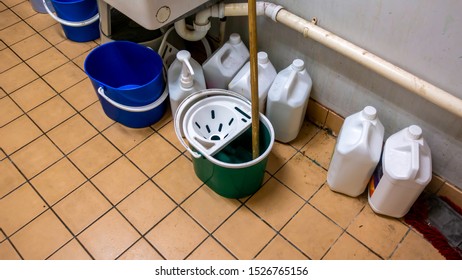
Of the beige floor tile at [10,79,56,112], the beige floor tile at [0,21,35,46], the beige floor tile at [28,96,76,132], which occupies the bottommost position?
the beige floor tile at [28,96,76,132]

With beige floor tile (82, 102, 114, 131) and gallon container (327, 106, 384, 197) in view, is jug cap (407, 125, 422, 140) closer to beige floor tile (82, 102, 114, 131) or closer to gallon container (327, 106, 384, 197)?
gallon container (327, 106, 384, 197)

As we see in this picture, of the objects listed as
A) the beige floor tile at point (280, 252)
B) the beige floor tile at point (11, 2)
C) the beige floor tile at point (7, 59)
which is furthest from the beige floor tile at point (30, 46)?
the beige floor tile at point (280, 252)

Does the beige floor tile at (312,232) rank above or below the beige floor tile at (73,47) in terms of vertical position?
below

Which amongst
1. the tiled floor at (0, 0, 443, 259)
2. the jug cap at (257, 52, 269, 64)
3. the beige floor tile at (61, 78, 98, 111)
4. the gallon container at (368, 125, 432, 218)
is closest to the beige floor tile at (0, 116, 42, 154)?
the tiled floor at (0, 0, 443, 259)

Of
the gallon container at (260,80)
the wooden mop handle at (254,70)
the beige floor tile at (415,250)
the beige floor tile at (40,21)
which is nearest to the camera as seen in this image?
the wooden mop handle at (254,70)

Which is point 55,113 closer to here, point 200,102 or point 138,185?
point 138,185

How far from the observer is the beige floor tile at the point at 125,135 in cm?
142

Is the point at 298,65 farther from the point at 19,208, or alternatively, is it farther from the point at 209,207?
the point at 19,208

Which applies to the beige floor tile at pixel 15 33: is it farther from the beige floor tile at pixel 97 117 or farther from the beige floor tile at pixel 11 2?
the beige floor tile at pixel 97 117

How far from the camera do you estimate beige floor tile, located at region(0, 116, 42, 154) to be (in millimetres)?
1415

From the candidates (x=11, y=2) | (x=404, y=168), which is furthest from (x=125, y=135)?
(x=11, y=2)

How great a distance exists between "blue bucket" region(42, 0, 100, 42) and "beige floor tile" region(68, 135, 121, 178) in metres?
0.58

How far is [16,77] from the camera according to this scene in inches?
64.3

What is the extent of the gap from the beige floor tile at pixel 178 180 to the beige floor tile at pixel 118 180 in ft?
0.22
